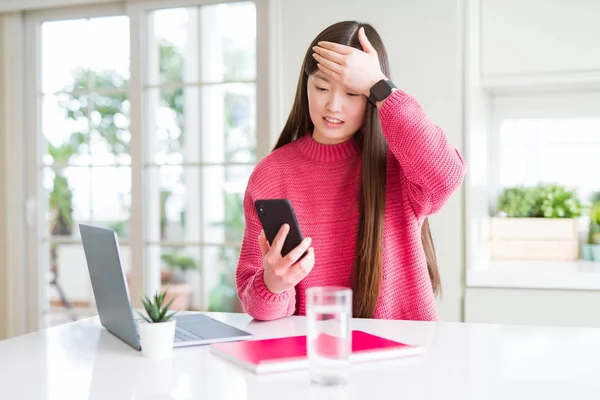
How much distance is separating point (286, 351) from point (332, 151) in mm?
718

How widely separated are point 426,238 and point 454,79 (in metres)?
1.07

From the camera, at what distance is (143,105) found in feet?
11.2

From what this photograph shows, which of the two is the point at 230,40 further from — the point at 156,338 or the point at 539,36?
the point at 156,338

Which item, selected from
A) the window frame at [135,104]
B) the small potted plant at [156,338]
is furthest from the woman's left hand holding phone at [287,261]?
the window frame at [135,104]

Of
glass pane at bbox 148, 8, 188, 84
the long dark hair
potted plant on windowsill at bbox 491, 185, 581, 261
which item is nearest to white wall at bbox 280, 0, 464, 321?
potted plant on windowsill at bbox 491, 185, 581, 261

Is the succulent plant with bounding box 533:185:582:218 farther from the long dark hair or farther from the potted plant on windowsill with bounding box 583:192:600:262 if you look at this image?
the long dark hair

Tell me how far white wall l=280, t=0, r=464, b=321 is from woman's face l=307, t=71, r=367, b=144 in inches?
41.8

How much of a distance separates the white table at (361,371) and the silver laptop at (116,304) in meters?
0.03

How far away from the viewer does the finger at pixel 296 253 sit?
1.33 metres

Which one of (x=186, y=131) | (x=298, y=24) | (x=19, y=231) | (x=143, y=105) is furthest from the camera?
(x=186, y=131)

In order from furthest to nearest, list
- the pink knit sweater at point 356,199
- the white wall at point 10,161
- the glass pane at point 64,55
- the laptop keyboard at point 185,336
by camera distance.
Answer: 1. the glass pane at point 64,55
2. the white wall at point 10,161
3. the pink knit sweater at point 356,199
4. the laptop keyboard at point 185,336

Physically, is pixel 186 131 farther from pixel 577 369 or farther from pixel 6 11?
pixel 577 369

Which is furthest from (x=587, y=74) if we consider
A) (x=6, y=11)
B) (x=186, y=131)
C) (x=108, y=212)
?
(x=6, y=11)

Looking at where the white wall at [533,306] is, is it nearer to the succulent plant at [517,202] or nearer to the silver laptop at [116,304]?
the succulent plant at [517,202]
